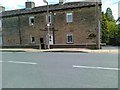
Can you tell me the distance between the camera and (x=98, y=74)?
806 centimetres

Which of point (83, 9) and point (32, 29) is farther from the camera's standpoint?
point (32, 29)

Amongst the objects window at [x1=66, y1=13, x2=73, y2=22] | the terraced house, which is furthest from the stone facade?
window at [x1=66, y1=13, x2=73, y2=22]

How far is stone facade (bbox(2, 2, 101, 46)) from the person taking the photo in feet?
104

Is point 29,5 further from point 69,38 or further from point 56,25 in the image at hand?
point 69,38

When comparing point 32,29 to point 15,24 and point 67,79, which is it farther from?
point 67,79

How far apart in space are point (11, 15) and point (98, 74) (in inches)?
1317

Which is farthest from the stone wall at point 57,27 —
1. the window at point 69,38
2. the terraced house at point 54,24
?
the window at point 69,38

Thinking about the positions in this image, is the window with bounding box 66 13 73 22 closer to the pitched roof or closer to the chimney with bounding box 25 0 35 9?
the pitched roof

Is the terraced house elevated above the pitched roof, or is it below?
below

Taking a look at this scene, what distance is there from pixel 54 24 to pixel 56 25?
39 centimetres

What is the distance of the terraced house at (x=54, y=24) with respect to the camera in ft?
104

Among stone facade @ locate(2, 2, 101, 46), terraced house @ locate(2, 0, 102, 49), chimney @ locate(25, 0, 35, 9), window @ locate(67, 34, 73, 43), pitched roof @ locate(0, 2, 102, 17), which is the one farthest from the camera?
chimney @ locate(25, 0, 35, 9)

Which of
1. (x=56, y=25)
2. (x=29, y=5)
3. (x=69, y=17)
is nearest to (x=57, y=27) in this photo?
(x=56, y=25)

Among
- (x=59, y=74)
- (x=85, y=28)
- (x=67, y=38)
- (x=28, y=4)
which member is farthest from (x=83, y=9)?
(x=59, y=74)
